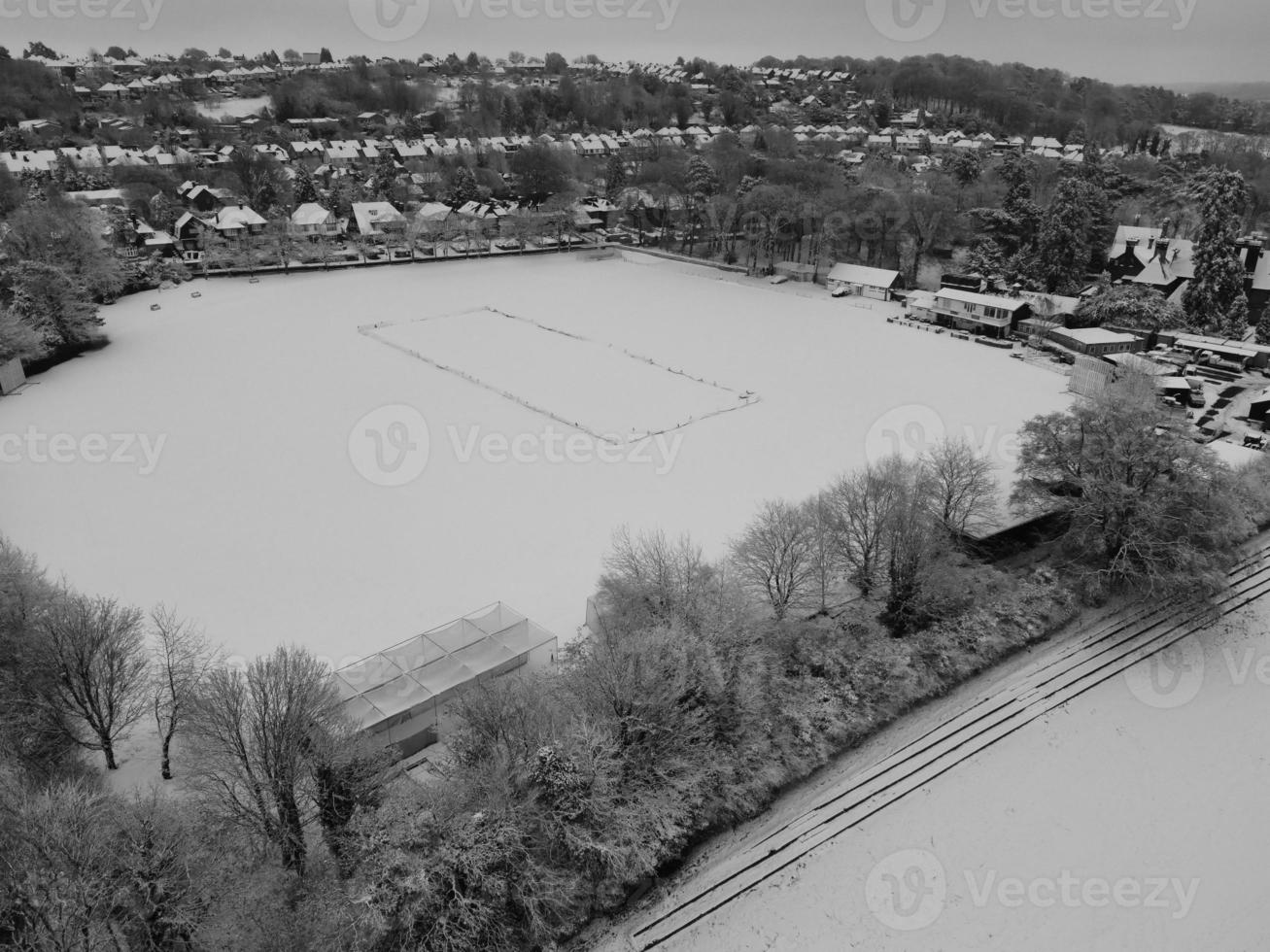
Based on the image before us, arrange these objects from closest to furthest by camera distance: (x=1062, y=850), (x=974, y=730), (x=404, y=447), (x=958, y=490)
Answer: (x=1062, y=850) → (x=974, y=730) → (x=958, y=490) → (x=404, y=447)

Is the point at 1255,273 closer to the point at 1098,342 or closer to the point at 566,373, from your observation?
the point at 1098,342

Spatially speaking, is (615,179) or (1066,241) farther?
(615,179)

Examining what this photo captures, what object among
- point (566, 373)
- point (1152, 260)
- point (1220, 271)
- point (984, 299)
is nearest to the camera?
point (566, 373)

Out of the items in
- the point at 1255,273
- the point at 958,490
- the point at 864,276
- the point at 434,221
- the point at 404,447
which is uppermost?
the point at 1255,273

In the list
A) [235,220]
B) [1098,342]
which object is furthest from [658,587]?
[235,220]

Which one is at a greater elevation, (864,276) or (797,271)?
(864,276)

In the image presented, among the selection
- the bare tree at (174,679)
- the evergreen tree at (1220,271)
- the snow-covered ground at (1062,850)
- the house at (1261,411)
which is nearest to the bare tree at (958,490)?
the snow-covered ground at (1062,850)

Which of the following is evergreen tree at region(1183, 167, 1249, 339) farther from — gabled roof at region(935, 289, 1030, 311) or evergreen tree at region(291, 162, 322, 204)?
evergreen tree at region(291, 162, 322, 204)
